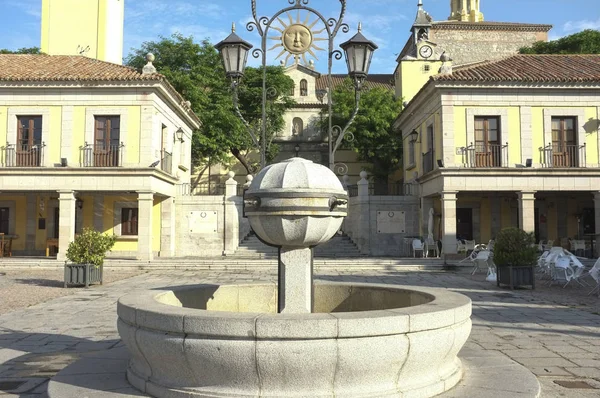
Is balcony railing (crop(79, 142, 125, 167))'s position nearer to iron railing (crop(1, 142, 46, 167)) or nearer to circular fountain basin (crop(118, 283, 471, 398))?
iron railing (crop(1, 142, 46, 167))

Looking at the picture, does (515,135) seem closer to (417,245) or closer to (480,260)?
(417,245)

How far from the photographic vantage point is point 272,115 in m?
41.5

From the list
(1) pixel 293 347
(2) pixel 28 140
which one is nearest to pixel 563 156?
(1) pixel 293 347

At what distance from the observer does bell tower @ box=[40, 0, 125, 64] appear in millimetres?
31297

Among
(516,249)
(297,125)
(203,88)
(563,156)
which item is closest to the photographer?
(516,249)

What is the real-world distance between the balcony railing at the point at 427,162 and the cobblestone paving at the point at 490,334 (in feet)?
35.2

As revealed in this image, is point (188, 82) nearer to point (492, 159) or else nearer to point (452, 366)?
point (492, 159)

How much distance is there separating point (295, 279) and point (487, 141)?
18.6 meters

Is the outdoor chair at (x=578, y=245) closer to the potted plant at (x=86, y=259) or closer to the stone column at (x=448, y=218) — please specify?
the stone column at (x=448, y=218)

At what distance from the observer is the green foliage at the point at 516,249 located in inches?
527

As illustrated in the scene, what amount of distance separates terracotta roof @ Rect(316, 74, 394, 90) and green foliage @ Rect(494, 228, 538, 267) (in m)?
36.1

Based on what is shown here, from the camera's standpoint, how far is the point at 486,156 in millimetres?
21891

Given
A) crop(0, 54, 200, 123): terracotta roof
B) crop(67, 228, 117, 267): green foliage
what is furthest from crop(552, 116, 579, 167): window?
crop(67, 228, 117, 267): green foliage

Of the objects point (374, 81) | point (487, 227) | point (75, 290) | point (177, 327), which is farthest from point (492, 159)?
point (374, 81)
